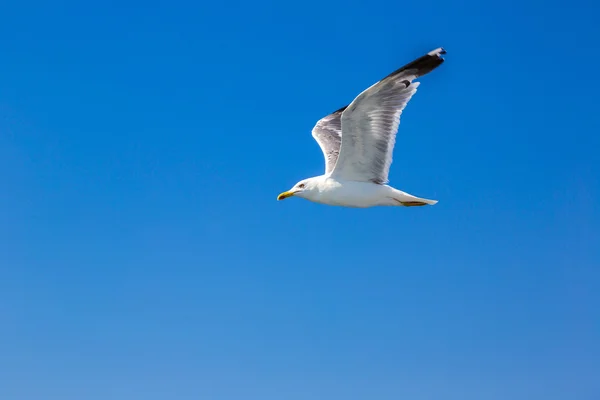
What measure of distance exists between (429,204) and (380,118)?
1.75m

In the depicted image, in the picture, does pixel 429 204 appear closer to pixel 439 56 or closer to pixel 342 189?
pixel 342 189

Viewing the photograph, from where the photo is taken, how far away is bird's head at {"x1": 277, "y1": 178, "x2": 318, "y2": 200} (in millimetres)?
13562

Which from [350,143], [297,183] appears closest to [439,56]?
[350,143]

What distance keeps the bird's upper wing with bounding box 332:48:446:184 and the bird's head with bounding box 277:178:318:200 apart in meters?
0.86

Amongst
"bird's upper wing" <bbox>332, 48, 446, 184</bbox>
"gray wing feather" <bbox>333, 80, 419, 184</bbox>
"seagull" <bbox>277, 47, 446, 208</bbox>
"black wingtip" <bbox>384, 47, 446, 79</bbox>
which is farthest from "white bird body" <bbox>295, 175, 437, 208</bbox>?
"black wingtip" <bbox>384, 47, 446, 79</bbox>

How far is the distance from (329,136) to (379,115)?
11.3 feet

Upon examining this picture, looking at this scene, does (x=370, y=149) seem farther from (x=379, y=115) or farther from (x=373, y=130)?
(x=379, y=115)

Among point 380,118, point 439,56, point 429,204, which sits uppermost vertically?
point 439,56

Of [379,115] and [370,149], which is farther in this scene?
[370,149]

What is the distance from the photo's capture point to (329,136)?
51.8ft

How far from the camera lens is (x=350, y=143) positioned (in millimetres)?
12742

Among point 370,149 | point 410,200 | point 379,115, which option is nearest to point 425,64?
point 379,115

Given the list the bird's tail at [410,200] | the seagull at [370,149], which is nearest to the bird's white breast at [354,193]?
the seagull at [370,149]

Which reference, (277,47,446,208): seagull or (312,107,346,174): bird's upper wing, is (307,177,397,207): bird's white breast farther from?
(312,107,346,174): bird's upper wing
